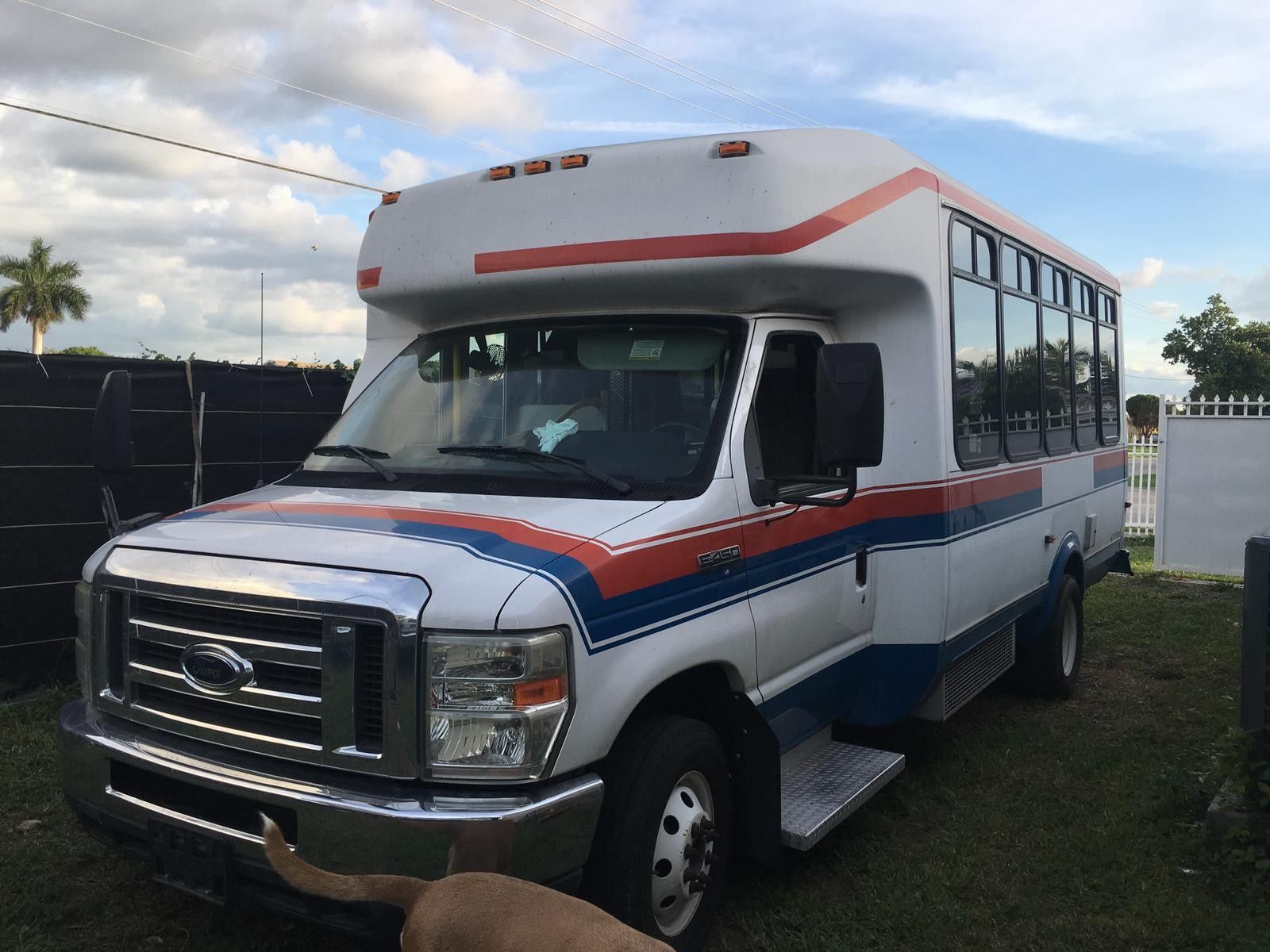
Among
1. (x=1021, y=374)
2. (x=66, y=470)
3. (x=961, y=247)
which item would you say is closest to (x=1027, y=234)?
(x=1021, y=374)

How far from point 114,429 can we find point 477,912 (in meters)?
2.81

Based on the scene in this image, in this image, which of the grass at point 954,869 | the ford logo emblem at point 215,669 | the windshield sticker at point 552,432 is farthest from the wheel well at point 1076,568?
the ford logo emblem at point 215,669

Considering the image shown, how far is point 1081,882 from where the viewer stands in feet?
14.7

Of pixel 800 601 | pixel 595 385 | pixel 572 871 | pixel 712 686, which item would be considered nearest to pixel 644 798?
pixel 572 871

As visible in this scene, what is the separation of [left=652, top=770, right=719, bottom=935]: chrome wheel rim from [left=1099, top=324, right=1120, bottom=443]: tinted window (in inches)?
233

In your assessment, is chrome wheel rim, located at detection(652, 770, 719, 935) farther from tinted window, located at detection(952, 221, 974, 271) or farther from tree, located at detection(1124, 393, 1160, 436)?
tree, located at detection(1124, 393, 1160, 436)

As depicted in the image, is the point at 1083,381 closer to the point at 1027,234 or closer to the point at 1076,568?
the point at 1076,568

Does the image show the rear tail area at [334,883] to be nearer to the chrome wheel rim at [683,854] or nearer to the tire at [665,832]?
the tire at [665,832]

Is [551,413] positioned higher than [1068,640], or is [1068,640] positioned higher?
Result: [551,413]

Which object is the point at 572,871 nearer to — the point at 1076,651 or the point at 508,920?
the point at 508,920

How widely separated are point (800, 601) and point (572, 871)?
159 cm

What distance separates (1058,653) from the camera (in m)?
7.16

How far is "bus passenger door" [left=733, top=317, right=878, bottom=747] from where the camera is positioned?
13.1 ft

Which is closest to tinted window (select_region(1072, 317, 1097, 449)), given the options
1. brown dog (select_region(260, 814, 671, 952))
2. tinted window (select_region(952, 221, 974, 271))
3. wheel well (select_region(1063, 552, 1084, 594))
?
wheel well (select_region(1063, 552, 1084, 594))
